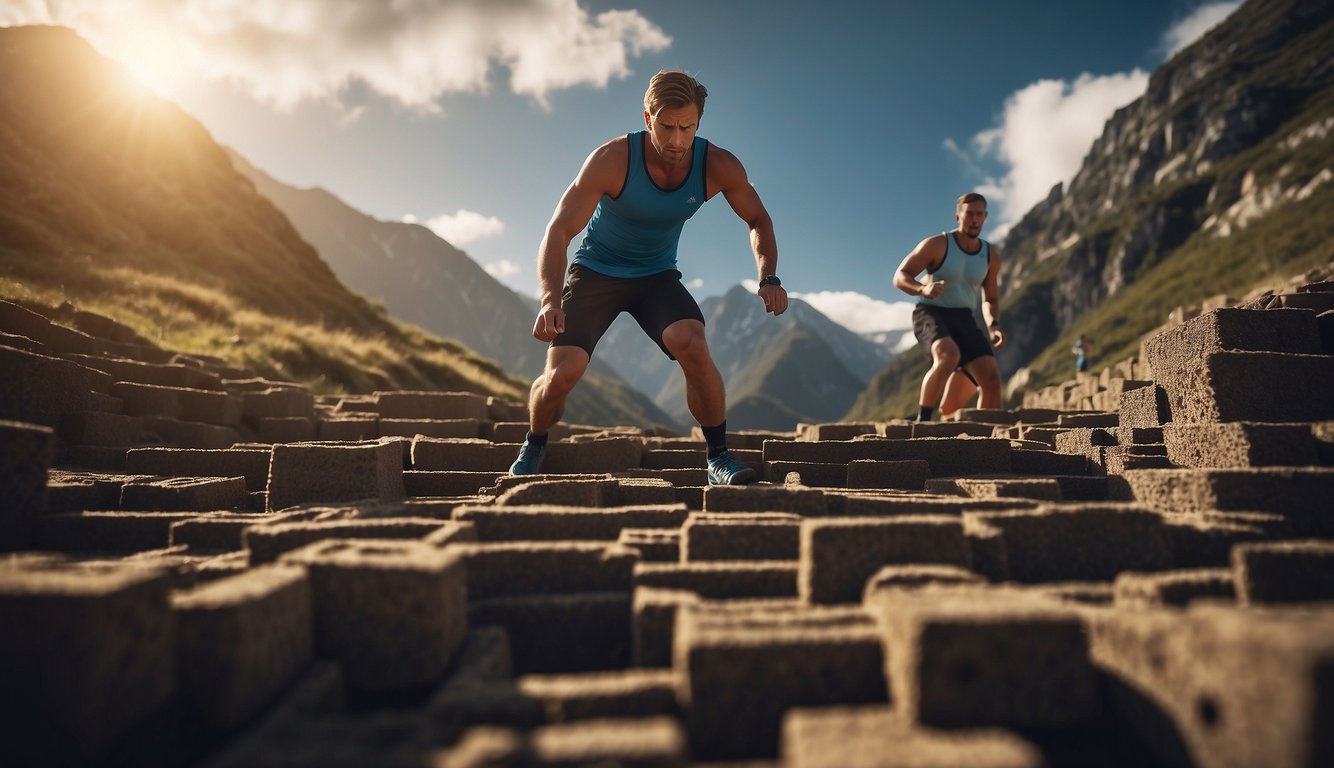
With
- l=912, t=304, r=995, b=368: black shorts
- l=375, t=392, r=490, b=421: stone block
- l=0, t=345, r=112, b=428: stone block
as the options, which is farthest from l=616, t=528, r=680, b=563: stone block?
l=375, t=392, r=490, b=421: stone block

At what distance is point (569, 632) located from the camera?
247cm

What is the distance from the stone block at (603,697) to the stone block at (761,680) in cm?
6

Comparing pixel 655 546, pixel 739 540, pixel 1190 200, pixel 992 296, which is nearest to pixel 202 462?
pixel 655 546

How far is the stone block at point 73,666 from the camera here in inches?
68.4

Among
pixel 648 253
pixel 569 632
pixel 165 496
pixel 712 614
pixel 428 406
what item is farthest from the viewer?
pixel 428 406

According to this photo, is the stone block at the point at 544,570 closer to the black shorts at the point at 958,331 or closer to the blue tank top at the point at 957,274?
the black shorts at the point at 958,331

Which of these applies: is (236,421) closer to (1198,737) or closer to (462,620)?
(462,620)

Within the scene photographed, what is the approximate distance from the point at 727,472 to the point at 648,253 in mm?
1685

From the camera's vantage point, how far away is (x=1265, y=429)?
3203mm

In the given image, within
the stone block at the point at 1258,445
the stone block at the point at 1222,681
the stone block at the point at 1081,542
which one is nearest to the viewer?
the stone block at the point at 1222,681

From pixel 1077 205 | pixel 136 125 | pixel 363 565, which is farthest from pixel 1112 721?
pixel 1077 205

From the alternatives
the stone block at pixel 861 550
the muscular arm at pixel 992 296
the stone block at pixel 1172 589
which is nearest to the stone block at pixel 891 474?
the stone block at pixel 861 550

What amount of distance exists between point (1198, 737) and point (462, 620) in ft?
6.62

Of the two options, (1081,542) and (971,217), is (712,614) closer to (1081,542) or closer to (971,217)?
(1081,542)
